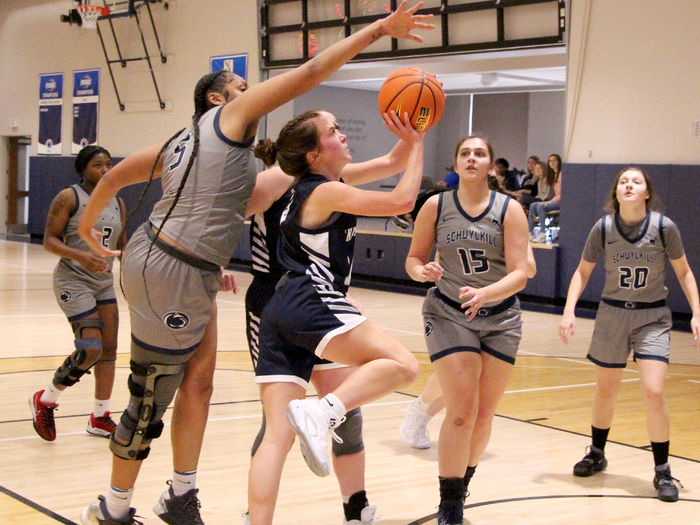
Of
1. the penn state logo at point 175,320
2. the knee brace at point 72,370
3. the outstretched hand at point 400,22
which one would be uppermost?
the outstretched hand at point 400,22

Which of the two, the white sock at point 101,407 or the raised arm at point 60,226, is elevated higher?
the raised arm at point 60,226

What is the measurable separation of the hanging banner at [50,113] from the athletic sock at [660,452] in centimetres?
1872

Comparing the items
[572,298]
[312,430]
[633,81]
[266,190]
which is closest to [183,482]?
[312,430]

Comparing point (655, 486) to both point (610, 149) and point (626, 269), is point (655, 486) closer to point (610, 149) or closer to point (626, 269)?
point (626, 269)

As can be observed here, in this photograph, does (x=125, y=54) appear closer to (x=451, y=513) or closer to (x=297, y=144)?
(x=297, y=144)

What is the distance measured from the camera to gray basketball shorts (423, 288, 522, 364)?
3926mm

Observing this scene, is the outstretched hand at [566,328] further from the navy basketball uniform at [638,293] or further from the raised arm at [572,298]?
the navy basketball uniform at [638,293]

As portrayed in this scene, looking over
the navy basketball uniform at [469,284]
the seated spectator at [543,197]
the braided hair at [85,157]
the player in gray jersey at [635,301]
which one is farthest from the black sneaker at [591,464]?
the seated spectator at [543,197]

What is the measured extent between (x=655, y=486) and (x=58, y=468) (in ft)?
9.55

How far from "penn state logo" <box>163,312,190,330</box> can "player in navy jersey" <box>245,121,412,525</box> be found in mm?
281

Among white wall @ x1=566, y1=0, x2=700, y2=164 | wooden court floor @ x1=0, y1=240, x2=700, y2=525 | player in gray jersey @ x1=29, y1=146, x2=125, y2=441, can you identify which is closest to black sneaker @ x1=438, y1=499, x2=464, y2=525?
wooden court floor @ x1=0, y1=240, x2=700, y2=525

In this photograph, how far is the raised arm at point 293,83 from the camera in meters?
3.22

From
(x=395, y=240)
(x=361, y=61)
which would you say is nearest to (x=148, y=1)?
(x=361, y=61)

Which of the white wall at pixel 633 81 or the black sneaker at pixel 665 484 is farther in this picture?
the white wall at pixel 633 81
